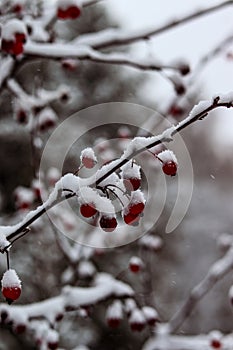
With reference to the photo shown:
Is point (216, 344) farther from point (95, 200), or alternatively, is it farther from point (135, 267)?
point (95, 200)

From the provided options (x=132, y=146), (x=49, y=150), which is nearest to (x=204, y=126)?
(x=49, y=150)

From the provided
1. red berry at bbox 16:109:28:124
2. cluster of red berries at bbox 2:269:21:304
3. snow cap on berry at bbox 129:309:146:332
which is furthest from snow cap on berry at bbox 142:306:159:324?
cluster of red berries at bbox 2:269:21:304

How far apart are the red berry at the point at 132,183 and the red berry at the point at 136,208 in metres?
0.05

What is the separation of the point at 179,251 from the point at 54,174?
10425mm

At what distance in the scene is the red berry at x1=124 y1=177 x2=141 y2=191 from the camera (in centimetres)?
116

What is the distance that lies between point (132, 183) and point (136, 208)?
0.28ft

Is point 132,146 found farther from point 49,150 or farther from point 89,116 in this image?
point 89,116

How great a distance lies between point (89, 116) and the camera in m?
12.4

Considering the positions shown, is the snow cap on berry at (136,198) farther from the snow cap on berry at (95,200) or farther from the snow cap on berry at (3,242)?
the snow cap on berry at (3,242)

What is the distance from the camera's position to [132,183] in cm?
117

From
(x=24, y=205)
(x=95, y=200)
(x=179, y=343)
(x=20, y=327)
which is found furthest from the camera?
(x=24, y=205)

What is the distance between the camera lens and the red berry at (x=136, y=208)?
1.23m

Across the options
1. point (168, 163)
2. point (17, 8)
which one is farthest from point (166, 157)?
point (17, 8)

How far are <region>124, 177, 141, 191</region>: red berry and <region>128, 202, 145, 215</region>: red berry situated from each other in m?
0.05
